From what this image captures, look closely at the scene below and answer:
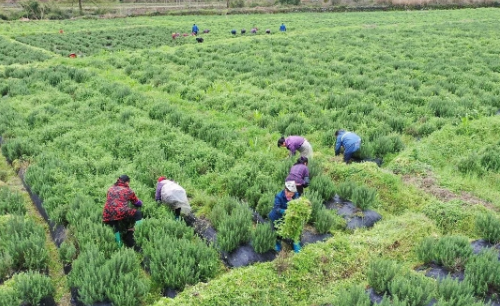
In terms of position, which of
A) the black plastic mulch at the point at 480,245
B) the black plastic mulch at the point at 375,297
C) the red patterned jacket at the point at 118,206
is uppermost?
the red patterned jacket at the point at 118,206

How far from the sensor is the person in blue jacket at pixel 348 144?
808cm

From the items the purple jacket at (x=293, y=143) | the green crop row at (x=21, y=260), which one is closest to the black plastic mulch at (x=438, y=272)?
the purple jacket at (x=293, y=143)

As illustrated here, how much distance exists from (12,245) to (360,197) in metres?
5.30

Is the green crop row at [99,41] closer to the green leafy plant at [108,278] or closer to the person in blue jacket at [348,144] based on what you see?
the person in blue jacket at [348,144]

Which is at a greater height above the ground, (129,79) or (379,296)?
(129,79)

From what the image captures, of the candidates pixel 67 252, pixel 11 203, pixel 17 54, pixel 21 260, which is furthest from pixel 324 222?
pixel 17 54

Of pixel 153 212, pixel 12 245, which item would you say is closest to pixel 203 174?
pixel 153 212

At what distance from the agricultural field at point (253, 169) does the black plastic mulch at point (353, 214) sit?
0.41ft

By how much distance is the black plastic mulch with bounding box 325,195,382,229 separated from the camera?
6.31 meters

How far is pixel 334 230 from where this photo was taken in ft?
20.1

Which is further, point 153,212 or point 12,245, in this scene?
point 153,212

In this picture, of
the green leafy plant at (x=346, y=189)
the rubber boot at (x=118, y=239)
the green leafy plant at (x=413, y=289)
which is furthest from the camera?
the green leafy plant at (x=346, y=189)

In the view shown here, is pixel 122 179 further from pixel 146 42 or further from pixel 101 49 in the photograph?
pixel 146 42

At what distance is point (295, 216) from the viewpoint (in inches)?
193
